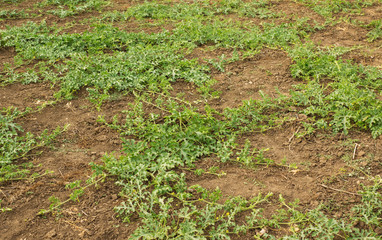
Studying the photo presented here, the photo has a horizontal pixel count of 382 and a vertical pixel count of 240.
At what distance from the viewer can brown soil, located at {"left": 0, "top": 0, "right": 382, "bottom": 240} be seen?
270cm

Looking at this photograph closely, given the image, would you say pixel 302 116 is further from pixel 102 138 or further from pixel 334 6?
pixel 334 6

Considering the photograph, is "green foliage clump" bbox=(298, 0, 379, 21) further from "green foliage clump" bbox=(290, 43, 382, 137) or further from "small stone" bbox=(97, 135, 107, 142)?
"small stone" bbox=(97, 135, 107, 142)

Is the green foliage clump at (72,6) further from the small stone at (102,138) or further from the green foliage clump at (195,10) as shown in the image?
the small stone at (102,138)

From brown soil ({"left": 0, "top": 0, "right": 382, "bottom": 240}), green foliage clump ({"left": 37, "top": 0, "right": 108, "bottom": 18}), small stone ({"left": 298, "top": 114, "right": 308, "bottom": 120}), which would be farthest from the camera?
green foliage clump ({"left": 37, "top": 0, "right": 108, "bottom": 18})

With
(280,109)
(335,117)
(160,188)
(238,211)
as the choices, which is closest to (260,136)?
(280,109)

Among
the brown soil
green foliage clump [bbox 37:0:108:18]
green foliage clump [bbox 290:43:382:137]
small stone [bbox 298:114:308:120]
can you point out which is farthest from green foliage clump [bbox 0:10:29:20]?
small stone [bbox 298:114:308:120]

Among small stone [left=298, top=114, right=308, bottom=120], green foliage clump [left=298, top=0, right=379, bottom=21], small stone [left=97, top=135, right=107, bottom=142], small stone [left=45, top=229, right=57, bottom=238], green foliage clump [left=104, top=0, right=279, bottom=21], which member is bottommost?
small stone [left=45, top=229, right=57, bottom=238]

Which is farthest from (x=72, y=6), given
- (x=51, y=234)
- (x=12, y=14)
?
(x=51, y=234)

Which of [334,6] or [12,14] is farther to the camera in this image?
[334,6]

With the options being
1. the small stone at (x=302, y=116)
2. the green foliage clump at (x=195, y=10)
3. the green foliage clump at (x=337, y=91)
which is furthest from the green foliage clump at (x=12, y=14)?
the small stone at (x=302, y=116)

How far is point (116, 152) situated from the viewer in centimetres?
332

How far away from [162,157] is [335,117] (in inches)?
71.3

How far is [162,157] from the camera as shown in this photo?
3068 millimetres

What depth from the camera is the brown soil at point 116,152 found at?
2.70 m
